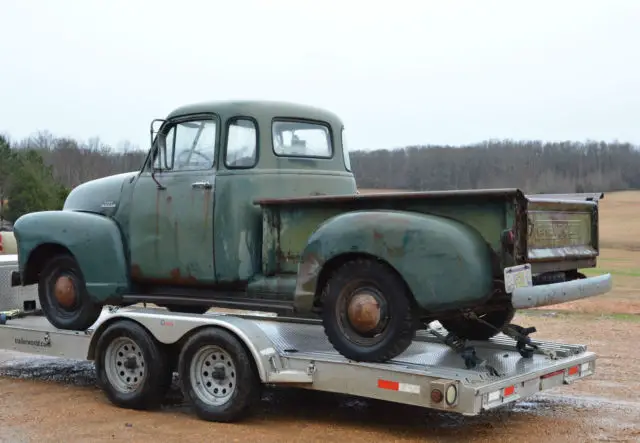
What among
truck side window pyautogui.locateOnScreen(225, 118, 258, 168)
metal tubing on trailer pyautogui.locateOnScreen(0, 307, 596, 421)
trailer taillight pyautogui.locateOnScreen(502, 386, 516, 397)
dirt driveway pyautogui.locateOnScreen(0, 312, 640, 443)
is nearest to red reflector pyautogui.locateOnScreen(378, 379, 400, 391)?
metal tubing on trailer pyautogui.locateOnScreen(0, 307, 596, 421)

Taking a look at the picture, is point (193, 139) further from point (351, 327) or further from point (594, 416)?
point (594, 416)

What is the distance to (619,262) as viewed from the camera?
3288 cm

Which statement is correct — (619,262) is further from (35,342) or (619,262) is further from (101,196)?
(35,342)

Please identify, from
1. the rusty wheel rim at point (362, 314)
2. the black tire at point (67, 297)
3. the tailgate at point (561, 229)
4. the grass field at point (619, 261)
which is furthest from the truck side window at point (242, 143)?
the grass field at point (619, 261)

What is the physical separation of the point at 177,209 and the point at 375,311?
89.9 inches

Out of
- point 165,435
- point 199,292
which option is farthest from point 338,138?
point 165,435

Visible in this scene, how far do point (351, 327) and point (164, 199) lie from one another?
7.57 ft

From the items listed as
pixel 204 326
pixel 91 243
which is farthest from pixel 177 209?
pixel 204 326

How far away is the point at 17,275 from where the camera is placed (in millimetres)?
9078

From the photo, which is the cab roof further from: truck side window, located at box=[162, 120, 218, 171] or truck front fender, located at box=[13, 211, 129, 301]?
truck front fender, located at box=[13, 211, 129, 301]

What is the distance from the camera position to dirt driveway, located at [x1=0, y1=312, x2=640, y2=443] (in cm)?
625

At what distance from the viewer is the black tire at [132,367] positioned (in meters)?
7.00

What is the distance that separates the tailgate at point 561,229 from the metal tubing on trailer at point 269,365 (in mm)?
888

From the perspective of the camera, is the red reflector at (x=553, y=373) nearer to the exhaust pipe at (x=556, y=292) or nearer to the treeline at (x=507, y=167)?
the exhaust pipe at (x=556, y=292)
